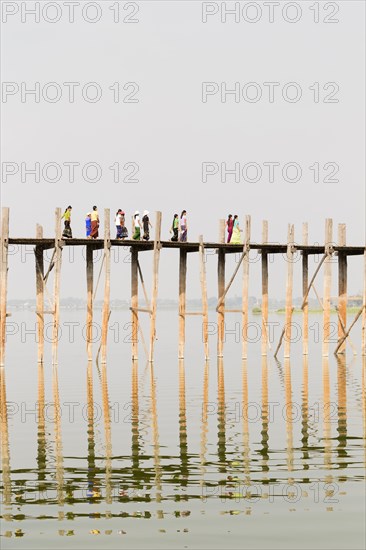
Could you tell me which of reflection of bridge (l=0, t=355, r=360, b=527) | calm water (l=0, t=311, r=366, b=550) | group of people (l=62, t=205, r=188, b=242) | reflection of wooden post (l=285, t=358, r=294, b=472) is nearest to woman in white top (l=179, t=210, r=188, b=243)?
group of people (l=62, t=205, r=188, b=242)

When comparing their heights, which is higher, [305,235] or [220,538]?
[305,235]

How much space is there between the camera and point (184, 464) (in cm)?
1390

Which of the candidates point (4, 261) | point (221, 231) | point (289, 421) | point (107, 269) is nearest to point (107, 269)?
point (107, 269)

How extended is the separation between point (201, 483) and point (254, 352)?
29.9 metres

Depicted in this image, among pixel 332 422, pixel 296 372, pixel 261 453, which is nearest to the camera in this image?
pixel 261 453

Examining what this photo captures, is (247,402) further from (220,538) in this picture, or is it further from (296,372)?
(220,538)

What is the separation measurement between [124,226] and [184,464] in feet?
57.3

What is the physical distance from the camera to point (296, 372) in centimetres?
2969

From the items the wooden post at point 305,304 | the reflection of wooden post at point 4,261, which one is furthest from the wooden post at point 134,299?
the wooden post at point 305,304

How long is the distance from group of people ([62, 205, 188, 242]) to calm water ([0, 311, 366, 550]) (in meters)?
5.52

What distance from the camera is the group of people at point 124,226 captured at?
97.2ft

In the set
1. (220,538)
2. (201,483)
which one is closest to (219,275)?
(201,483)

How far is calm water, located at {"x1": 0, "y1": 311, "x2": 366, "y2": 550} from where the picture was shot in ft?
34.7

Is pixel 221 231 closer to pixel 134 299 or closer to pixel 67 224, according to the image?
pixel 134 299
